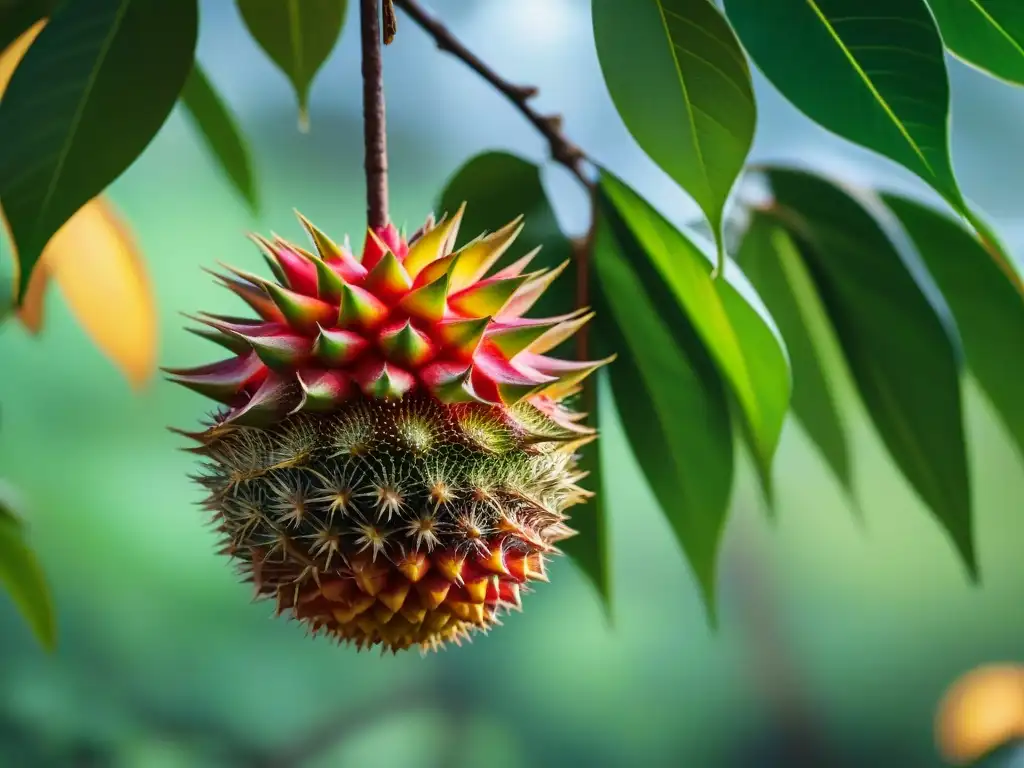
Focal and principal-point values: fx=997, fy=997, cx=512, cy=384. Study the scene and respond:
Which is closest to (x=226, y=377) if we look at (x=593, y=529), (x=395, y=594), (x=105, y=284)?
(x=395, y=594)

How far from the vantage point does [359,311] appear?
507mm

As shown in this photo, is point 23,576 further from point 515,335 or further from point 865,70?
point 865,70

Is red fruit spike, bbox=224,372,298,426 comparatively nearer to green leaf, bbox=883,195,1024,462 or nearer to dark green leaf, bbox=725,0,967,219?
dark green leaf, bbox=725,0,967,219

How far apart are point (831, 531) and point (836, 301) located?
232cm

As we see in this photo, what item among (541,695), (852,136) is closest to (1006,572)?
(541,695)

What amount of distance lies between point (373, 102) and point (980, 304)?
1.88ft

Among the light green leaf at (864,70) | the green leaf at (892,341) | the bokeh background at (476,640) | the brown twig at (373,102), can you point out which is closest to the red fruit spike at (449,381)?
the brown twig at (373,102)

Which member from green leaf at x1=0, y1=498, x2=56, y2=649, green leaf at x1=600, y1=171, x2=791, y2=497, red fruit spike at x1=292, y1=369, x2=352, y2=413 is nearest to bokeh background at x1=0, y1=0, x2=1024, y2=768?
green leaf at x1=0, y1=498, x2=56, y2=649

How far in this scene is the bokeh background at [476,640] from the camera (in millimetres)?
2770

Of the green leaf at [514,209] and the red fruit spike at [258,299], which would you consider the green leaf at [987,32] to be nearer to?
the green leaf at [514,209]

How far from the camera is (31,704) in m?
2.78

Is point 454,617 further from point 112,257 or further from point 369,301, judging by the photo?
point 112,257

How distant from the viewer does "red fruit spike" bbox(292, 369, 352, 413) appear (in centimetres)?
48

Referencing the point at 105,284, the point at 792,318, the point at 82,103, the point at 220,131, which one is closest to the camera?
the point at 82,103
